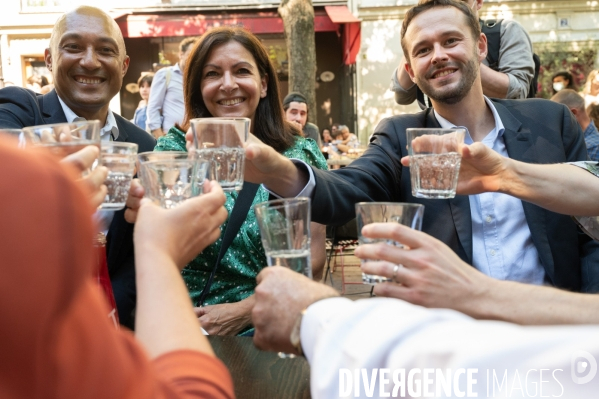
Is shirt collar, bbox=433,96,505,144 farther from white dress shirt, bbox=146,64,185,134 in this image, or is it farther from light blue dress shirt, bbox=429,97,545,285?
white dress shirt, bbox=146,64,185,134

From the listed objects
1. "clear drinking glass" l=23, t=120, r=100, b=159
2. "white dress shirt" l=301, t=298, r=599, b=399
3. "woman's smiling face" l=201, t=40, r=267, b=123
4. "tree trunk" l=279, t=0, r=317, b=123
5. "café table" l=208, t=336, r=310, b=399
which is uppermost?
"tree trunk" l=279, t=0, r=317, b=123

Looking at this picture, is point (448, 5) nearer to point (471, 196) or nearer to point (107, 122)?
point (471, 196)

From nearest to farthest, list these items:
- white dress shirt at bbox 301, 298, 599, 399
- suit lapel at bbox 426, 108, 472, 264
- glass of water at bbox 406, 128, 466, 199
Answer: white dress shirt at bbox 301, 298, 599, 399, glass of water at bbox 406, 128, 466, 199, suit lapel at bbox 426, 108, 472, 264

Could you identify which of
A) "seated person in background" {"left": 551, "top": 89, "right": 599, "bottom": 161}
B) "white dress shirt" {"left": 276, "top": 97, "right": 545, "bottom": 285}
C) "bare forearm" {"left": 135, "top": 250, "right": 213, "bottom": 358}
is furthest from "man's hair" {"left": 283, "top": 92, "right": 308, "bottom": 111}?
"bare forearm" {"left": 135, "top": 250, "right": 213, "bottom": 358}

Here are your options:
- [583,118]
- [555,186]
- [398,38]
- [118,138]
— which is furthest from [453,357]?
[398,38]

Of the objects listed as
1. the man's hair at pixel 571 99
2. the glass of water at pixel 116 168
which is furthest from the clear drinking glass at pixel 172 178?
the man's hair at pixel 571 99

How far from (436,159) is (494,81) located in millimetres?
1905

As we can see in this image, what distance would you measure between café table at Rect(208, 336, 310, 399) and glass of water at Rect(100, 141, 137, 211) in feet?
1.95

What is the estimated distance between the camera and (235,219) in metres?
2.60

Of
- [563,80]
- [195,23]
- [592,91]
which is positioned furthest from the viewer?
[195,23]

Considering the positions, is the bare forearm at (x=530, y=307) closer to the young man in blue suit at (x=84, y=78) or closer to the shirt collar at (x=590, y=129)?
the young man in blue suit at (x=84, y=78)

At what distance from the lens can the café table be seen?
154 cm

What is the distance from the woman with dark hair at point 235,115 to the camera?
2.69m

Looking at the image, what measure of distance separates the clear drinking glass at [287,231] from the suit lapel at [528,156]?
141 cm
